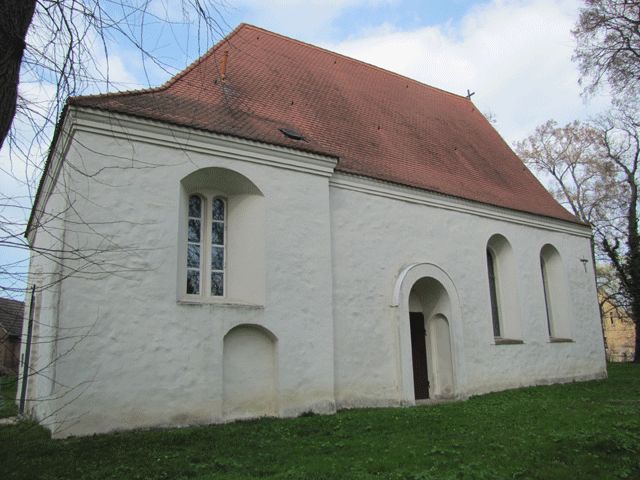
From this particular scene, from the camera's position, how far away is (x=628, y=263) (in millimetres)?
22031

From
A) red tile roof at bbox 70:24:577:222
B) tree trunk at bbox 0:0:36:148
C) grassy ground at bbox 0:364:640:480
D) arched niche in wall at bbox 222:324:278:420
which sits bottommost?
grassy ground at bbox 0:364:640:480

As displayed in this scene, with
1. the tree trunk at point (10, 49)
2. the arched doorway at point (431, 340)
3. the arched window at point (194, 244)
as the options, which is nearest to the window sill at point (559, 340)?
the arched doorway at point (431, 340)

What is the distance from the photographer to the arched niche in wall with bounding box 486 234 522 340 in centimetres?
1479

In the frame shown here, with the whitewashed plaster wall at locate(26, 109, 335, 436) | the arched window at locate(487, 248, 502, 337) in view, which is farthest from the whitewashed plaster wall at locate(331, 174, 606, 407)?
the whitewashed plaster wall at locate(26, 109, 335, 436)

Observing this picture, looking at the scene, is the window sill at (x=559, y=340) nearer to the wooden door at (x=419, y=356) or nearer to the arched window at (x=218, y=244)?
the wooden door at (x=419, y=356)

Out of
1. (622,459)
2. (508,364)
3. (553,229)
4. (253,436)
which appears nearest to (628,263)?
(553,229)

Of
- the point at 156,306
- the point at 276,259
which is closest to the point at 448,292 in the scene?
the point at 276,259

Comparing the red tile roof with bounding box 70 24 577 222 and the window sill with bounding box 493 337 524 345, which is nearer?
the red tile roof with bounding box 70 24 577 222

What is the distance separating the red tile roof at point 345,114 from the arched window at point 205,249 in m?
1.49

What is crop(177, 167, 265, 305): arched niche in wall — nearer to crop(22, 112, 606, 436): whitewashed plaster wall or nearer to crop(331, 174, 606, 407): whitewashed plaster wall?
crop(22, 112, 606, 436): whitewashed plaster wall

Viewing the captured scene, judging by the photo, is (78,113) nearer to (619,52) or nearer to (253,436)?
(253,436)

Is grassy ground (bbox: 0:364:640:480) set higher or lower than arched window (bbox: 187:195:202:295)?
lower

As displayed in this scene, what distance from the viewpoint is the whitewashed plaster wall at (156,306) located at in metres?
7.88

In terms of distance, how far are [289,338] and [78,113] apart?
5191 mm
